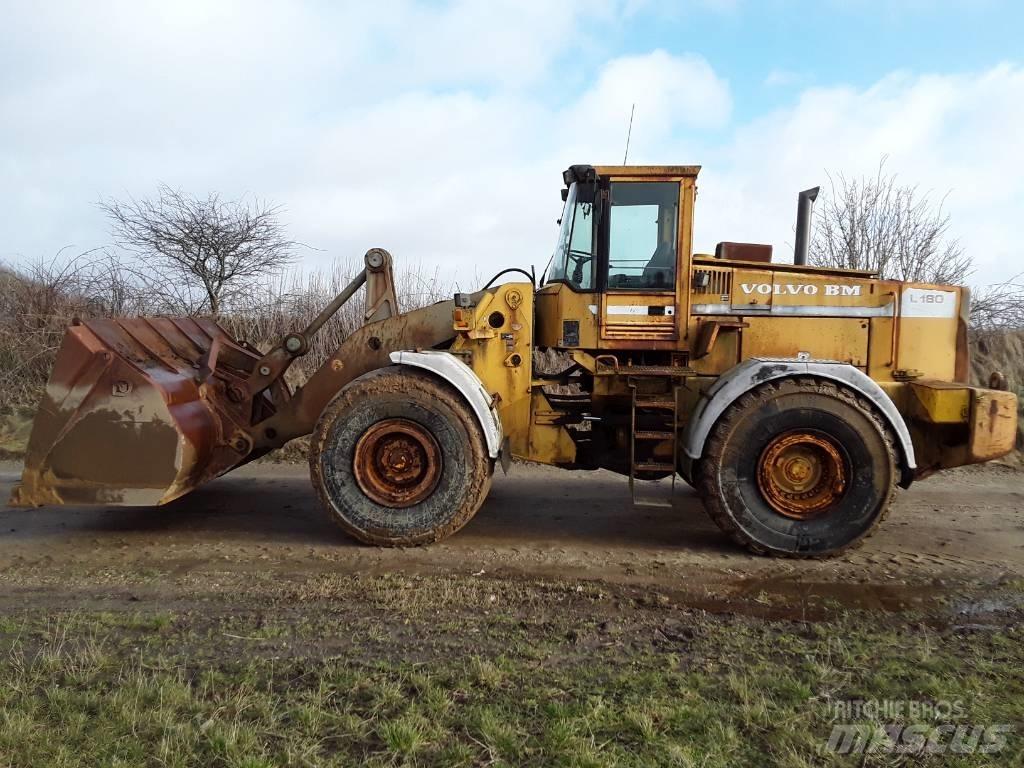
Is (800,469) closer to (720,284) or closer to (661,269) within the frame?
(720,284)

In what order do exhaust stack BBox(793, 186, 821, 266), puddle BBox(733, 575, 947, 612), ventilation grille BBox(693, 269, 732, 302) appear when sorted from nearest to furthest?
puddle BBox(733, 575, 947, 612) < ventilation grille BBox(693, 269, 732, 302) < exhaust stack BBox(793, 186, 821, 266)

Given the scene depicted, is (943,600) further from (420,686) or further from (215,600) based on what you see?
(215,600)

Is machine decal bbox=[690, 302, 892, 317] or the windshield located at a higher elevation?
the windshield

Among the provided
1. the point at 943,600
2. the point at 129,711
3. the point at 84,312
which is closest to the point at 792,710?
the point at 943,600

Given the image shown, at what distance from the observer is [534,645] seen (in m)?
3.32

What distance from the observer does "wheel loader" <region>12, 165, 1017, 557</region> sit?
15.6ft

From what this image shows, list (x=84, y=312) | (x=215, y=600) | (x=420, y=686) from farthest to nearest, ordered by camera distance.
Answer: (x=84, y=312)
(x=215, y=600)
(x=420, y=686)

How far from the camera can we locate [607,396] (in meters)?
5.45

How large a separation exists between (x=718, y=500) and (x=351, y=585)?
2.56 meters

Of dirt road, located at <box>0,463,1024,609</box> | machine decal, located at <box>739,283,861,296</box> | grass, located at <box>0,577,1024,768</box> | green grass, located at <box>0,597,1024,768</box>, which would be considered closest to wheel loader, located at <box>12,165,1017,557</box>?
machine decal, located at <box>739,283,861,296</box>

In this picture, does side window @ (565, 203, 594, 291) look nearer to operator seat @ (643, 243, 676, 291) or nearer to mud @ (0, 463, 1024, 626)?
operator seat @ (643, 243, 676, 291)

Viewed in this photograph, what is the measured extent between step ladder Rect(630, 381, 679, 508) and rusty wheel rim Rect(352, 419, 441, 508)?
150cm

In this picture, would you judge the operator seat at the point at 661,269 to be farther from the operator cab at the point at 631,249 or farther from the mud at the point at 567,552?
the mud at the point at 567,552

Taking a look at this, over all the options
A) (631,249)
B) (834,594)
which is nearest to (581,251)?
(631,249)
